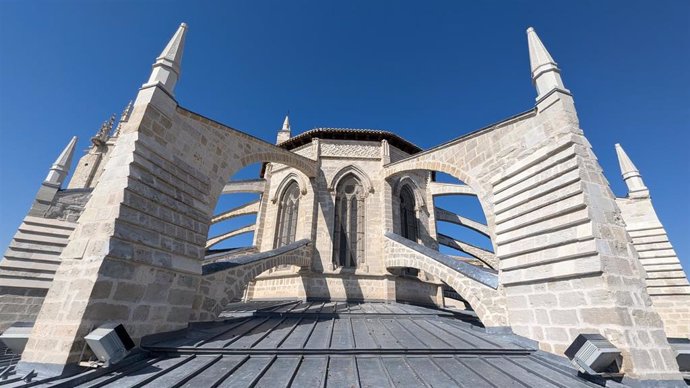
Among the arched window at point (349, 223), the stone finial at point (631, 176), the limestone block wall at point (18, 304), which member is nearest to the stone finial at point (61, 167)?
the limestone block wall at point (18, 304)

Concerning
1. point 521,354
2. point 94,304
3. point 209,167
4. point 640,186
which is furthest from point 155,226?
point 640,186

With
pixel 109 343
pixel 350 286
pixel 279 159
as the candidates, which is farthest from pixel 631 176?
pixel 109 343

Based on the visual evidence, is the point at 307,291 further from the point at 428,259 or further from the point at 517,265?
the point at 517,265

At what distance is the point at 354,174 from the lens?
1173cm

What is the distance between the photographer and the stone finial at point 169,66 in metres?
5.32

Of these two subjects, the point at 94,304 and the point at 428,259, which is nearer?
the point at 94,304

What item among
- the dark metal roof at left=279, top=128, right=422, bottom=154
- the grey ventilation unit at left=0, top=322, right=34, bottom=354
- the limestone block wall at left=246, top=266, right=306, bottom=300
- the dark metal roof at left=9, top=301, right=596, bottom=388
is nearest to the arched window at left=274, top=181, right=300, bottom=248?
the limestone block wall at left=246, top=266, right=306, bottom=300

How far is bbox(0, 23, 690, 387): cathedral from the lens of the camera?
3.27m

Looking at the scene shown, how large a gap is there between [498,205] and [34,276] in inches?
483

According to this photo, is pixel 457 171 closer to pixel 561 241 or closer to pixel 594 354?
pixel 561 241

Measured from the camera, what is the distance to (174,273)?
187 inches

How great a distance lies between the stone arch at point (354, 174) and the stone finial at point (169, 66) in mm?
6779

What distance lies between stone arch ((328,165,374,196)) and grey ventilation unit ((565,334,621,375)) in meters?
8.47

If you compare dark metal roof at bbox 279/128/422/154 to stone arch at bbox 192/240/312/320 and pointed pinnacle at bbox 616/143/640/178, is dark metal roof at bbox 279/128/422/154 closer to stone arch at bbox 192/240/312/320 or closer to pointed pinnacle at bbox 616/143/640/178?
stone arch at bbox 192/240/312/320
